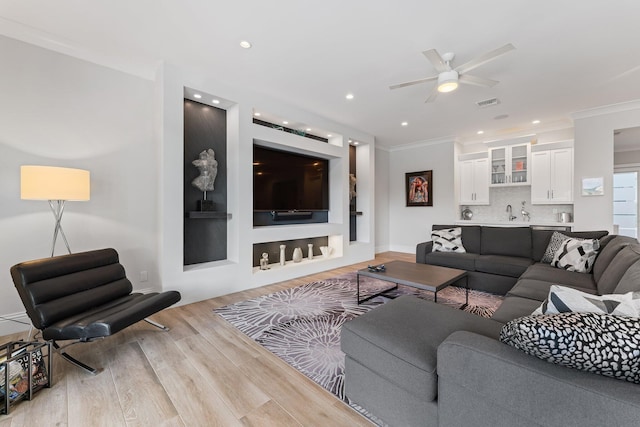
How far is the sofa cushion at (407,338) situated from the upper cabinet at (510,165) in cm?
495

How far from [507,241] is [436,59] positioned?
2.86 metres

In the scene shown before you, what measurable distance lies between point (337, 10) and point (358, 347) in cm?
254

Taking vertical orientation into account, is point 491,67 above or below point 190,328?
above

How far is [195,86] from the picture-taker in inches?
127

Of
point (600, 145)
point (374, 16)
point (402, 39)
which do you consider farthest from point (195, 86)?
Result: point (600, 145)

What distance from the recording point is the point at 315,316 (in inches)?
110

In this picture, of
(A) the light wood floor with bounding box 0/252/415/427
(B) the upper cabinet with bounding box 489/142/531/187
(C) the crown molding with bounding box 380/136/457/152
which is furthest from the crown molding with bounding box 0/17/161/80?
(B) the upper cabinet with bounding box 489/142/531/187

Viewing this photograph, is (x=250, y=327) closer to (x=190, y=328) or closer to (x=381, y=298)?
(x=190, y=328)

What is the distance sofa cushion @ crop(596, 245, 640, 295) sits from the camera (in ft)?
6.26

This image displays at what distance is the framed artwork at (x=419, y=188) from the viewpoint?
6.44 metres

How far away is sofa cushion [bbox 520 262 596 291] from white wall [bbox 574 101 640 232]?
2.27 m

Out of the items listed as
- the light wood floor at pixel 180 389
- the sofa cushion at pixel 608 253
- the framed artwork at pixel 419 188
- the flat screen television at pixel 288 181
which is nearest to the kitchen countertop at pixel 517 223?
the framed artwork at pixel 419 188

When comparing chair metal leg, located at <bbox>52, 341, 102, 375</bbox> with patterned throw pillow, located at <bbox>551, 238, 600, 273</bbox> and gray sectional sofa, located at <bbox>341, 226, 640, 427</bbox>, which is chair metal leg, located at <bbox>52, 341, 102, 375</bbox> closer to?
gray sectional sofa, located at <bbox>341, 226, 640, 427</bbox>

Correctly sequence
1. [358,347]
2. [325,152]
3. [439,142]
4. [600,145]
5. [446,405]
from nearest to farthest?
[446,405], [358,347], [600,145], [325,152], [439,142]
